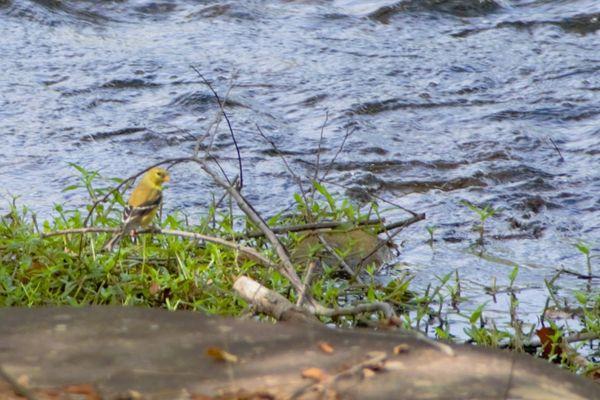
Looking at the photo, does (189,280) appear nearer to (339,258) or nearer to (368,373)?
(339,258)

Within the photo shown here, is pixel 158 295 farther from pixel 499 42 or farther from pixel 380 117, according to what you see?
pixel 499 42

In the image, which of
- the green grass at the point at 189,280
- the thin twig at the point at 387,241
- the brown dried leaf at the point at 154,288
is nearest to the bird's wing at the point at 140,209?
the green grass at the point at 189,280

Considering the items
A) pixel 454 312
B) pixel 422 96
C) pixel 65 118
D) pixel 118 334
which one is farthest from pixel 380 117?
pixel 118 334

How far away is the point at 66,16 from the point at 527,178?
5075 millimetres

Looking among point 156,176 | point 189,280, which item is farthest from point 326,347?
point 156,176

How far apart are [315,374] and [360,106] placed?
6.22 meters

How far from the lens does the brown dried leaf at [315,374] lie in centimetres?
265

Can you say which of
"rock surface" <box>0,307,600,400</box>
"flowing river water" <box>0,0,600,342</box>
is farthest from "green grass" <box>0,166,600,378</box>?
"rock surface" <box>0,307,600,400</box>

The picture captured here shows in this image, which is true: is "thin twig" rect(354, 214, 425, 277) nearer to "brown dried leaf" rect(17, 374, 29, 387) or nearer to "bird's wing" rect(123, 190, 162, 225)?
"bird's wing" rect(123, 190, 162, 225)

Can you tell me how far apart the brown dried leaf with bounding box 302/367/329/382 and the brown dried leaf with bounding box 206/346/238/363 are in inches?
7.3

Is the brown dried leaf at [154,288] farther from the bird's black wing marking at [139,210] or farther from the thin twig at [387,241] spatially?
the thin twig at [387,241]

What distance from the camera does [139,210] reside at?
211 inches

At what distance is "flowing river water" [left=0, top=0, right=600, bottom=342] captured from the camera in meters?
7.02

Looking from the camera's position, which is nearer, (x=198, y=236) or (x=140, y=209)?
(x=198, y=236)
